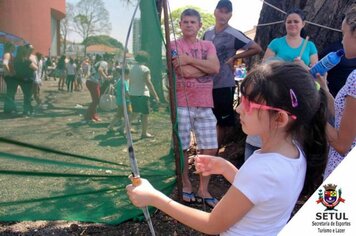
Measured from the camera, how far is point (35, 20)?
2547mm

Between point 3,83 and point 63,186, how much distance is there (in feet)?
2.84

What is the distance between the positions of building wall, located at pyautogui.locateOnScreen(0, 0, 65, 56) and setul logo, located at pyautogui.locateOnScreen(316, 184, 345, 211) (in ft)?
6.31

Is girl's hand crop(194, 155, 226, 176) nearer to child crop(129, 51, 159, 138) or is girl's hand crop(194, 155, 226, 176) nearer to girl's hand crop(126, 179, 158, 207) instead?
girl's hand crop(126, 179, 158, 207)

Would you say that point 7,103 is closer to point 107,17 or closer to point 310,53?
point 107,17

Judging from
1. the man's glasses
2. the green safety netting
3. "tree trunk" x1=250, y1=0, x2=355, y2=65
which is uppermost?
"tree trunk" x1=250, y1=0, x2=355, y2=65

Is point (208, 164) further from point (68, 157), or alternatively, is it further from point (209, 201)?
point (209, 201)

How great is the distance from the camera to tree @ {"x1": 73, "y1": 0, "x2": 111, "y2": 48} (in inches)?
103

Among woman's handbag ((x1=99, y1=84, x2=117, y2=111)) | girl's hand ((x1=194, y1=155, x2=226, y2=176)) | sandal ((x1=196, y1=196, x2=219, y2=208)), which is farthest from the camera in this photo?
sandal ((x1=196, y1=196, x2=219, y2=208))

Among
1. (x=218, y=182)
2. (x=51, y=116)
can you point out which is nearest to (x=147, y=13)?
(x=51, y=116)

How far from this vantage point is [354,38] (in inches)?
82.8

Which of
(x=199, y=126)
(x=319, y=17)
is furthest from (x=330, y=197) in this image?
(x=319, y=17)

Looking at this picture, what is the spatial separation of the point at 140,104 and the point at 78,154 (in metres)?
0.59

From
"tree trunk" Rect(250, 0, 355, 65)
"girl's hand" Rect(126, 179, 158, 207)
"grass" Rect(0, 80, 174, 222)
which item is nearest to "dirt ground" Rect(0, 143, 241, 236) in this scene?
"grass" Rect(0, 80, 174, 222)

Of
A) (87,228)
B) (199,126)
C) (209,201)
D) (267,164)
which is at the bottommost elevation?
(87,228)
